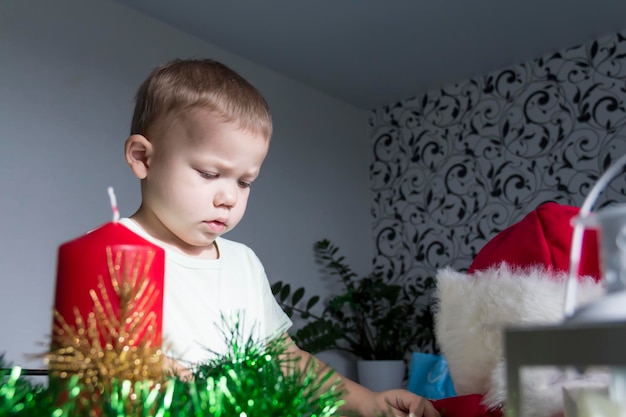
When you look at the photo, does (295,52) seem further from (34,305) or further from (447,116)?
(34,305)

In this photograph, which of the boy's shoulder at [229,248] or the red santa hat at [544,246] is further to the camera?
the boy's shoulder at [229,248]

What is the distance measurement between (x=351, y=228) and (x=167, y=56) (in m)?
1.53

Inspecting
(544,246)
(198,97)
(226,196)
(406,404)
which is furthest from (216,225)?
(544,246)

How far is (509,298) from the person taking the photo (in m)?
0.67

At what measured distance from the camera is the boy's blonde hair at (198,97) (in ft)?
2.47

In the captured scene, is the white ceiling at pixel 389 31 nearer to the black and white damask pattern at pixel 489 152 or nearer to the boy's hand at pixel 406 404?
the black and white damask pattern at pixel 489 152

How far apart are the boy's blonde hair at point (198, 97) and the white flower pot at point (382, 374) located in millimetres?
2578

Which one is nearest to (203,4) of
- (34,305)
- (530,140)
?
(34,305)

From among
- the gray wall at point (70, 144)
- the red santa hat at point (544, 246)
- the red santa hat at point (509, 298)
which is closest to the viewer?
the red santa hat at point (509, 298)

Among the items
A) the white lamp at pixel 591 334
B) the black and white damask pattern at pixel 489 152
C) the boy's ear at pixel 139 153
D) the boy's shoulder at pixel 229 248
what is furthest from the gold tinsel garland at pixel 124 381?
the black and white damask pattern at pixel 489 152

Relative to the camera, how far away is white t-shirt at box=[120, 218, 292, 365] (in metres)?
0.72

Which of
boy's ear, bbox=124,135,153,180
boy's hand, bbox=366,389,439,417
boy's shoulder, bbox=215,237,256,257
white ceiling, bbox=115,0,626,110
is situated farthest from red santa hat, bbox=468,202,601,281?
white ceiling, bbox=115,0,626,110

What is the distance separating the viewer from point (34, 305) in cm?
220

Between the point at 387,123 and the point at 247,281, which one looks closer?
the point at 247,281
